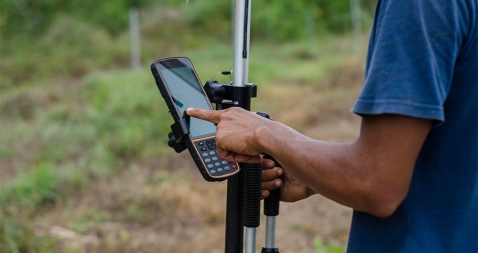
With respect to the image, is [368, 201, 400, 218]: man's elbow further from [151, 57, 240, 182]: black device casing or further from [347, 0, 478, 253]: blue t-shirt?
[151, 57, 240, 182]: black device casing

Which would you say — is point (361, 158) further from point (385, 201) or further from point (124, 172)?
point (124, 172)

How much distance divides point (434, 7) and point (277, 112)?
6.47 m

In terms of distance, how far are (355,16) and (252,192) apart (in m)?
14.1

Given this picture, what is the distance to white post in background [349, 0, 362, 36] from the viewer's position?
14719mm

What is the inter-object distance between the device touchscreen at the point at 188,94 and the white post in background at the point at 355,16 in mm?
13037

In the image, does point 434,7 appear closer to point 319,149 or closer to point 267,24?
point 319,149

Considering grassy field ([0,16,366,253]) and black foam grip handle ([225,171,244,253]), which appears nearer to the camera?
black foam grip handle ([225,171,244,253])

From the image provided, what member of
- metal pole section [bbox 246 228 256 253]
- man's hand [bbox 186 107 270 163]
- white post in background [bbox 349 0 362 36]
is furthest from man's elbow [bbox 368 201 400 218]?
white post in background [bbox 349 0 362 36]

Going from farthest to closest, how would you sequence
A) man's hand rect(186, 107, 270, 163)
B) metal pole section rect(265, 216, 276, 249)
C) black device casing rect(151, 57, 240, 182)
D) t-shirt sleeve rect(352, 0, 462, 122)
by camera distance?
metal pole section rect(265, 216, 276, 249) < black device casing rect(151, 57, 240, 182) < man's hand rect(186, 107, 270, 163) < t-shirt sleeve rect(352, 0, 462, 122)

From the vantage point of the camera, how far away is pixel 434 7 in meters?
1.02

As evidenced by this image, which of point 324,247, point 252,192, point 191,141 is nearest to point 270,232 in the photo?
point 252,192

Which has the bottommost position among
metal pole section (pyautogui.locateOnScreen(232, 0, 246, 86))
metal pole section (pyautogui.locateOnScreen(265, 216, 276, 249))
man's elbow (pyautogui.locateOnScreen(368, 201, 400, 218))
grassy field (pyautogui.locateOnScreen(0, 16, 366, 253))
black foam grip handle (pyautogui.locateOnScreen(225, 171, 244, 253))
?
grassy field (pyautogui.locateOnScreen(0, 16, 366, 253))

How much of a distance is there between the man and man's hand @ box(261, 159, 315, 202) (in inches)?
12.4

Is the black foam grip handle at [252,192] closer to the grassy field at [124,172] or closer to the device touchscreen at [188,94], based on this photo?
the device touchscreen at [188,94]
